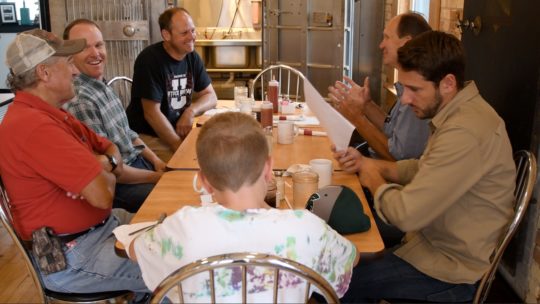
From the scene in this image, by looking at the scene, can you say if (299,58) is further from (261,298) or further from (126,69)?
(261,298)

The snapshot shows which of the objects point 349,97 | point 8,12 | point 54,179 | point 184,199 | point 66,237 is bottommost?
point 66,237

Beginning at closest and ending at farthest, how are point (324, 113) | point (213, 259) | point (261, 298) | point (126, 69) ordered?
point (213, 259) < point (261, 298) < point (324, 113) < point (126, 69)

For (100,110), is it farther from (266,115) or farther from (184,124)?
(184,124)

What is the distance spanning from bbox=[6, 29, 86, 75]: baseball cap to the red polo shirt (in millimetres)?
108

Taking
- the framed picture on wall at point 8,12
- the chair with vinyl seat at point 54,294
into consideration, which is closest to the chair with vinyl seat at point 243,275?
the chair with vinyl seat at point 54,294

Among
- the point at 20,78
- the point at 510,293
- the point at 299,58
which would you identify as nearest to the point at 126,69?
the point at 299,58

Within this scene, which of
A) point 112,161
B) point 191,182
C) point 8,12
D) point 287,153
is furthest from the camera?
point 8,12

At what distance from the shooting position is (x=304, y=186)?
5.96ft

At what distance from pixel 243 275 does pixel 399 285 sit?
0.76 m

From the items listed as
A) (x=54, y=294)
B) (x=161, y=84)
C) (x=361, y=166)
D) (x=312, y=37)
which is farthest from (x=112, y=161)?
(x=312, y=37)

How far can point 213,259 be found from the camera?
114cm

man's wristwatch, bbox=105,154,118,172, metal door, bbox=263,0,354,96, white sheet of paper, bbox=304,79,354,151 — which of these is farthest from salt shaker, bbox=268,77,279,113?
metal door, bbox=263,0,354,96

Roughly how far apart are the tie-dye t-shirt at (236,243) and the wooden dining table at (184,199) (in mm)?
326

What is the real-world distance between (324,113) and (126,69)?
3.52 m
